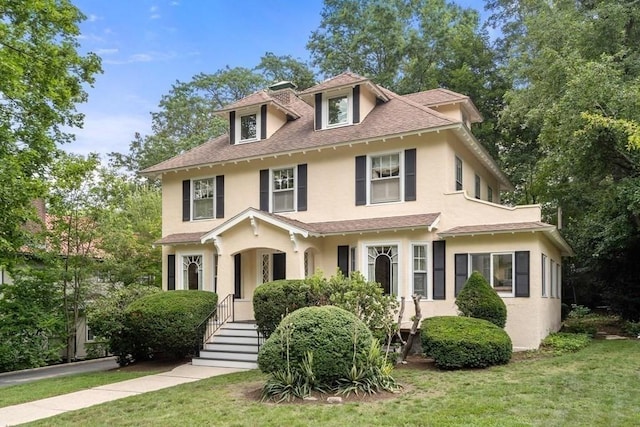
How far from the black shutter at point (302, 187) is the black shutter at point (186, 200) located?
14.3 ft

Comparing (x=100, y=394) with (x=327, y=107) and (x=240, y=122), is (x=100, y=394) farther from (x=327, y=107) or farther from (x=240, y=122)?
(x=240, y=122)

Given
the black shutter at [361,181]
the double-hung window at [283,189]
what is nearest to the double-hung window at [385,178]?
the black shutter at [361,181]

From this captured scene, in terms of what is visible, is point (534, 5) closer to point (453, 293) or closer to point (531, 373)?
point (453, 293)

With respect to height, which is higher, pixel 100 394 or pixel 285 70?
pixel 285 70

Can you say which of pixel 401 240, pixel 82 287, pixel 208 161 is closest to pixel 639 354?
pixel 401 240

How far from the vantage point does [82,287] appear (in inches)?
713

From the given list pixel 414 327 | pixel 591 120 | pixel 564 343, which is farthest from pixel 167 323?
pixel 591 120

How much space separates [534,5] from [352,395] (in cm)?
2169

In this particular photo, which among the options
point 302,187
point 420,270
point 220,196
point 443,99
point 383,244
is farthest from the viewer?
point 443,99

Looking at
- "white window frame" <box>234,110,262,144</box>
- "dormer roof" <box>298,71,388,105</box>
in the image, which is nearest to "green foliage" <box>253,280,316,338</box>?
"dormer roof" <box>298,71,388,105</box>

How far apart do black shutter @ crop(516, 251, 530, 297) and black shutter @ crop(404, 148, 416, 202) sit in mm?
3226

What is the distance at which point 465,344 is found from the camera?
34.7 ft

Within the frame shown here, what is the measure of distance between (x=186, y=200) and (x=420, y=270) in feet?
28.4

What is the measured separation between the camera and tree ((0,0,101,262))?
41.2 feet
